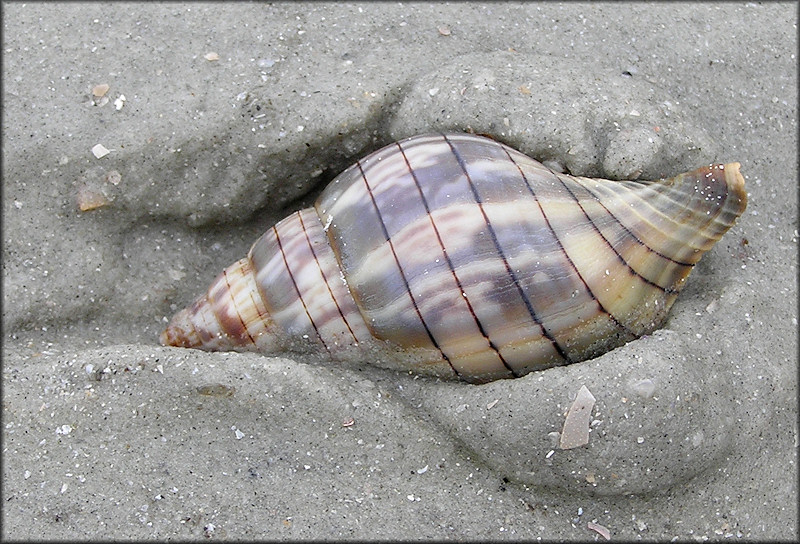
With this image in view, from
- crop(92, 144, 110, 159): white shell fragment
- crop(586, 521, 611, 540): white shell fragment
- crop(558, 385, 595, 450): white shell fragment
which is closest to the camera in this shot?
crop(558, 385, 595, 450): white shell fragment

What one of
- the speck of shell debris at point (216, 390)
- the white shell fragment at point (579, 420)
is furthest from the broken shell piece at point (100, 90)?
the white shell fragment at point (579, 420)

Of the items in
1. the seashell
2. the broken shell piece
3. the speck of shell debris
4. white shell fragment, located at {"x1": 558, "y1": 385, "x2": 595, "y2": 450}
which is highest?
the broken shell piece

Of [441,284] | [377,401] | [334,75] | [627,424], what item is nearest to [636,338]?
[627,424]

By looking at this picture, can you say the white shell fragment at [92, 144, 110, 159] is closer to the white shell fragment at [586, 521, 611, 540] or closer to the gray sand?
the gray sand

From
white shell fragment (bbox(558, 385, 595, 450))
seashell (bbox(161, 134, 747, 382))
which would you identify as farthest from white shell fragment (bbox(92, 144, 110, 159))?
white shell fragment (bbox(558, 385, 595, 450))

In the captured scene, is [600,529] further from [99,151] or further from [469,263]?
[99,151]

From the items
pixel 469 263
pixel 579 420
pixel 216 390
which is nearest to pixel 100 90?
pixel 216 390

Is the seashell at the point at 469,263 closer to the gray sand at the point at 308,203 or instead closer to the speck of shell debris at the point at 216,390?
the gray sand at the point at 308,203

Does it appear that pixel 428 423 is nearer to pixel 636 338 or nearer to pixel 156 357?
pixel 636 338
